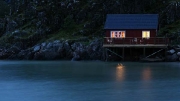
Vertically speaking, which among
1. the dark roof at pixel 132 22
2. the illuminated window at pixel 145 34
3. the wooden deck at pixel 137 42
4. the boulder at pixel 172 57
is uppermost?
the dark roof at pixel 132 22

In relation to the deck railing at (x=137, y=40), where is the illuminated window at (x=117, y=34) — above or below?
above

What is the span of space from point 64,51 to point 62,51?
1.33 feet

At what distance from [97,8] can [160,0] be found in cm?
1541

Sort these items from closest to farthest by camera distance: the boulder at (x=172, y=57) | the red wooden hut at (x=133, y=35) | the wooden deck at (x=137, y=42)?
1. the wooden deck at (x=137, y=42)
2. the red wooden hut at (x=133, y=35)
3. the boulder at (x=172, y=57)

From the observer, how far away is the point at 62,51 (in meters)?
75.5

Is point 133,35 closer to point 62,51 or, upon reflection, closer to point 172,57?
point 172,57

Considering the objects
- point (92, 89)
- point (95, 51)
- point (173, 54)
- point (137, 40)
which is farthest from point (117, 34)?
point (92, 89)

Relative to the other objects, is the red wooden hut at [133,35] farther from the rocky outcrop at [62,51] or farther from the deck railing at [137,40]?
the rocky outcrop at [62,51]

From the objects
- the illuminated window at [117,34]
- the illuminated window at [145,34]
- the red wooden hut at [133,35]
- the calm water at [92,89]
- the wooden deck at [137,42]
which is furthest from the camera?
the illuminated window at [117,34]

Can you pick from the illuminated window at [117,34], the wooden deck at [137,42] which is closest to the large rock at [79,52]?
the illuminated window at [117,34]

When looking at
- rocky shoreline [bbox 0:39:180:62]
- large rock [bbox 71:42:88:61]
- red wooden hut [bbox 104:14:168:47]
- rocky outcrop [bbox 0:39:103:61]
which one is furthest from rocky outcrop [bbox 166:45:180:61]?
large rock [bbox 71:42:88:61]

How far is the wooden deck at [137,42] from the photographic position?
6594 centimetres

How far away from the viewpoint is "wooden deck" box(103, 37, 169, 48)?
65938 mm

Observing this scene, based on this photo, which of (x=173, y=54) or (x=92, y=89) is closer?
(x=92, y=89)
